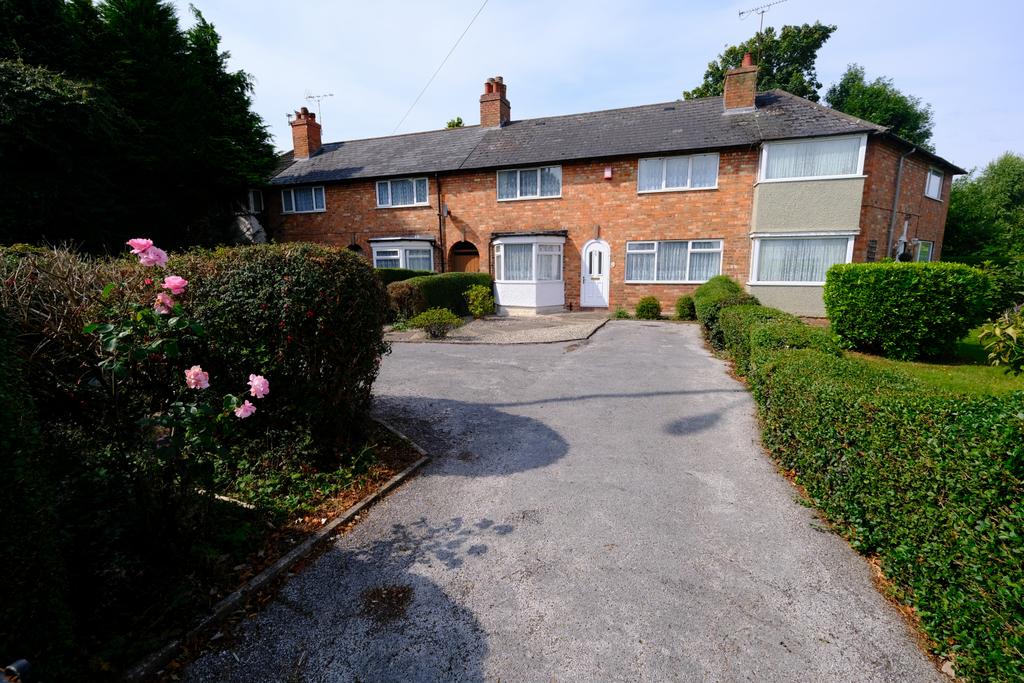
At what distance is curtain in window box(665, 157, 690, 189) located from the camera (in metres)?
17.5

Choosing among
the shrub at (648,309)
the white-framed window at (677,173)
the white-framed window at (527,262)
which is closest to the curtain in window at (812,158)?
the white-framed window at (677,173)

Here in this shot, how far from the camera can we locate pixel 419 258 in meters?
21.8

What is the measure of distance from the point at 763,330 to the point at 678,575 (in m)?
4.78

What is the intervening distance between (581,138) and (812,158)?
27.7 ft

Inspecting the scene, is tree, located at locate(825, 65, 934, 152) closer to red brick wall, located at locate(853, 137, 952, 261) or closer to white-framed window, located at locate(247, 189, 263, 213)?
red brick wall, located at locate(853, 137, 952, 261)

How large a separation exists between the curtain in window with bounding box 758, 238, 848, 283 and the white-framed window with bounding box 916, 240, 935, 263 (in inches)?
247

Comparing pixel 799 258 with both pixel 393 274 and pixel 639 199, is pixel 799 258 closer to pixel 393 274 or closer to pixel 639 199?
pixel 639 199

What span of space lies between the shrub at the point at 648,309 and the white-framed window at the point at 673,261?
3.90 ft

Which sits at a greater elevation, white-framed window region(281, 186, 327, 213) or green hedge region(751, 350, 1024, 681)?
white-framed window region(281, 186, 327, 213)

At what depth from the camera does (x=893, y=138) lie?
15.7 meters

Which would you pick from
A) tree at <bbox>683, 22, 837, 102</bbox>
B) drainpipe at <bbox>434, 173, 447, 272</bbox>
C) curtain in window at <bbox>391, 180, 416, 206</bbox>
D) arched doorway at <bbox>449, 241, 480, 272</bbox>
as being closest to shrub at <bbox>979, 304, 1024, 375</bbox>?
arched doorway at <bbox>449, 241, 480, 272</bbox>

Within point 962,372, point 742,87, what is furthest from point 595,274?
point 962,372

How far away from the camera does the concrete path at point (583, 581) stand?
8.55ft

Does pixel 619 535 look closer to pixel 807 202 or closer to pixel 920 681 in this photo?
pixel 920 681
